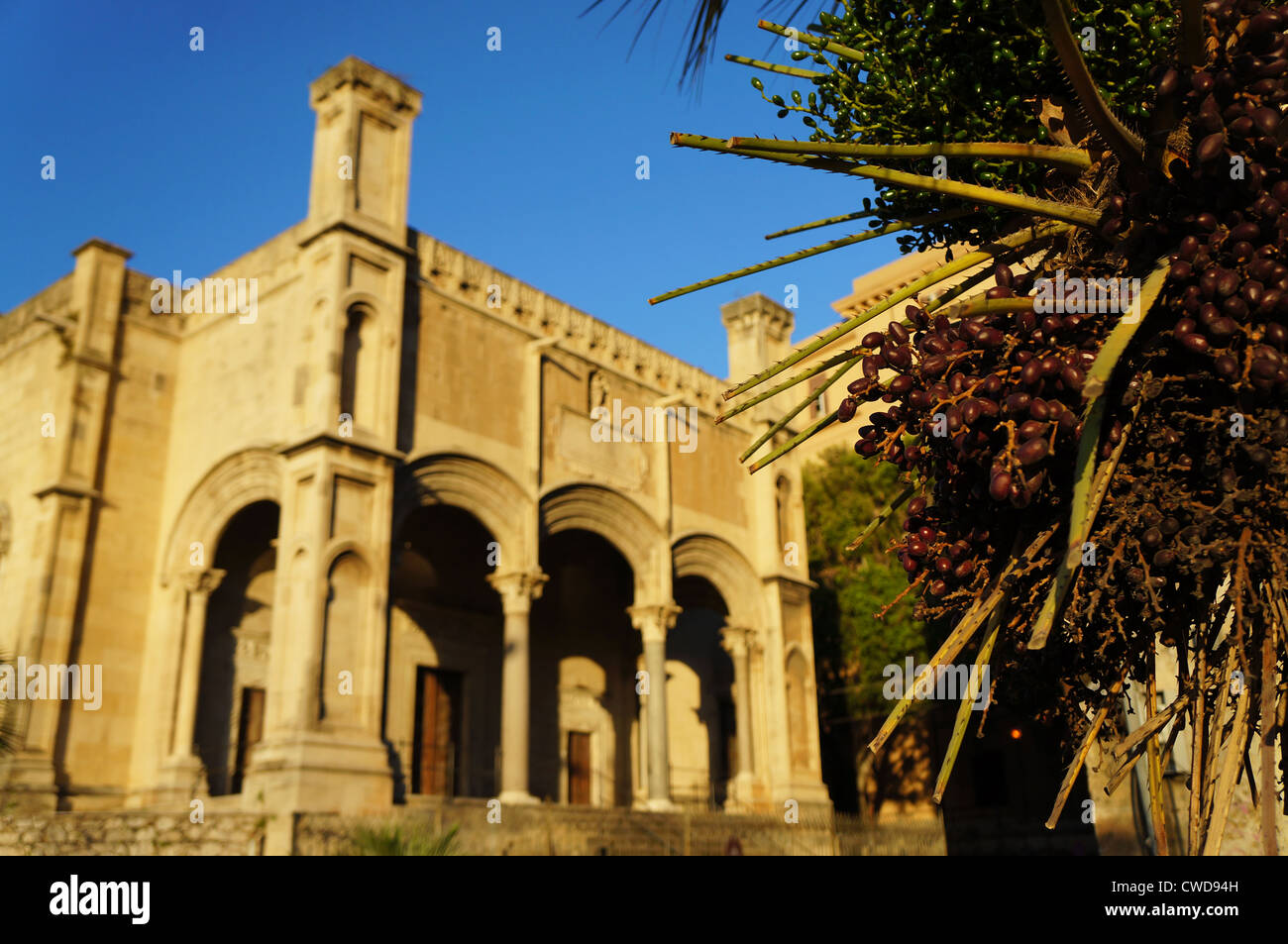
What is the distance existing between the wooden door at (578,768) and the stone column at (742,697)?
3003mm

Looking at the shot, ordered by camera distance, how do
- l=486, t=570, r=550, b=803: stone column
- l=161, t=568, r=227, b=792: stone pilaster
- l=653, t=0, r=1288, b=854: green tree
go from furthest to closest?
l=161, t=568, r=227, b=792: stone pilaster
l=486, t=570, r=550, b=803: stone column
l=653, t=0, r=1288, b=854: green tree

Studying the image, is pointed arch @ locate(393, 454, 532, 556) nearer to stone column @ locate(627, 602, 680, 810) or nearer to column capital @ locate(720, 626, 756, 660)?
stone column @ locate(627, 602, 680, 810)

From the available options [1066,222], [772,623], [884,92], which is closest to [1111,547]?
[1066,222]

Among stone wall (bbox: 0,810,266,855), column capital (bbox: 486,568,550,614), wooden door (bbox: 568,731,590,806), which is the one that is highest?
column capital (bbox: 486,568,550,614)

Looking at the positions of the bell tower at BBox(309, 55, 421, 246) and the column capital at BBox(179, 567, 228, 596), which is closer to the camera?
the bell tower at BBox(309, 55, 421, 246)

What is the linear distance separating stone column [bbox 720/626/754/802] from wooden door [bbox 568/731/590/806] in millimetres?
3003

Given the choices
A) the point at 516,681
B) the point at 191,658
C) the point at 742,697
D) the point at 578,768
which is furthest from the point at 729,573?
the point at 191,658

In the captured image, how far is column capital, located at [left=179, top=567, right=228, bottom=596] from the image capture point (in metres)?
16.1

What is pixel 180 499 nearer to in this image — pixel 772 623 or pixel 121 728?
pixel 121 728

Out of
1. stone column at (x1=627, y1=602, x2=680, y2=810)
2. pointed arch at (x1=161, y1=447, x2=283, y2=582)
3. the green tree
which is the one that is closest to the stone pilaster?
pointed arch at (x1=161, y1=447, x2=283, y2=582)

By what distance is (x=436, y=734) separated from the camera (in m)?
19.0

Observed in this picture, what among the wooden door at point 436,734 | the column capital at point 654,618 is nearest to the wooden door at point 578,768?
the wooden door at point 436,734

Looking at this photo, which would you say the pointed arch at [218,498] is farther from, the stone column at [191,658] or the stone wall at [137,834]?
the stone wall at [137,834]

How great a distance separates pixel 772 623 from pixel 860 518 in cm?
566
